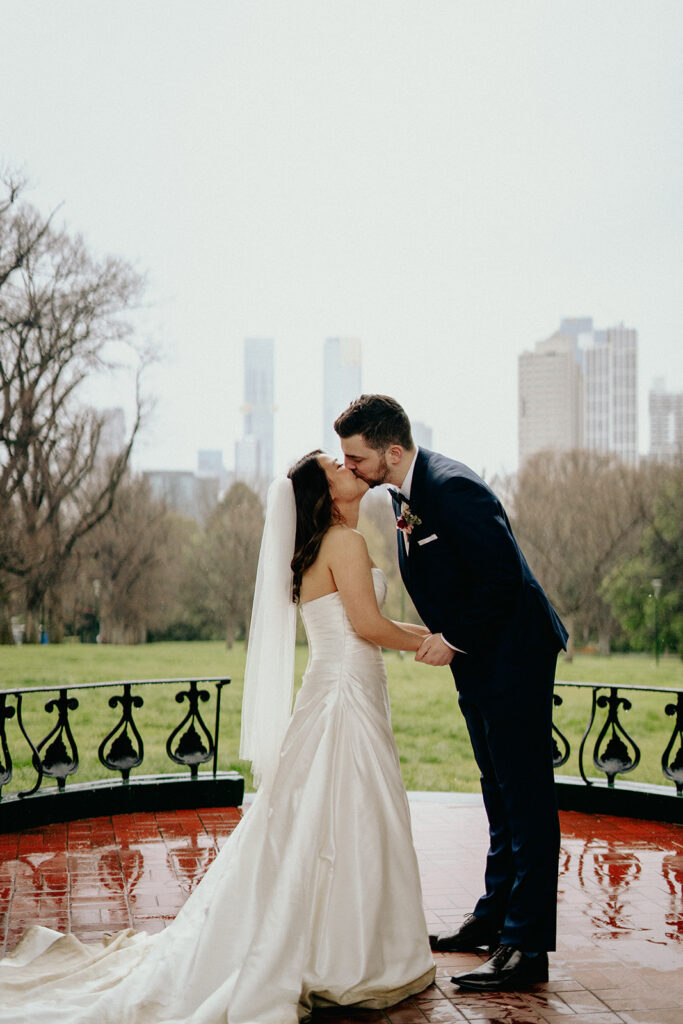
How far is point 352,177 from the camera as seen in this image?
51.4ft

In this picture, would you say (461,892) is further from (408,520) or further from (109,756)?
(109,756)

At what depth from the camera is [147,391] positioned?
1505cm

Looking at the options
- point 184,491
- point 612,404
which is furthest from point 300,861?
point 612,404

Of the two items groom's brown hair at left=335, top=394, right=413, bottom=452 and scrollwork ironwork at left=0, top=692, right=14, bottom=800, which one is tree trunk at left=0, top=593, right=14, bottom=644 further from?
groom's brown hair at left=335, top=394, right=413, bottom=452

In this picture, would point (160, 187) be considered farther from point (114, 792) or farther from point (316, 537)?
point (316, 537)

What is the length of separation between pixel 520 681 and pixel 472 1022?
0.97 metres

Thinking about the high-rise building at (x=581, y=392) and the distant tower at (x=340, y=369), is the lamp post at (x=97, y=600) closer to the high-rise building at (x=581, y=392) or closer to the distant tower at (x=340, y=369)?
the distant tower at (x=340, y=369)

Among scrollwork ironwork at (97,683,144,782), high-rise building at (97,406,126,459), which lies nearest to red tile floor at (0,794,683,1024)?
scrollwork ironwork at (97,683,144,782)

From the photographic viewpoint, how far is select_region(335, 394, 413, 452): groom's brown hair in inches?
122

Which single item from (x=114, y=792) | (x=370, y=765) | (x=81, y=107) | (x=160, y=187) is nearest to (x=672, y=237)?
(x=160, y=187)

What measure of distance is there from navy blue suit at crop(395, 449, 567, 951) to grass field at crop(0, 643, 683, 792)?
26.7 feet

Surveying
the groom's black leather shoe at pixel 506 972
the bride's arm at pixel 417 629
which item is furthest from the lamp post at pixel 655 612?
the groom's black leather shoe at pixel 506 972

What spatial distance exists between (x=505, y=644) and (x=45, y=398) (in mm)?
11333

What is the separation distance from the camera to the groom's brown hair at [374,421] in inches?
122
